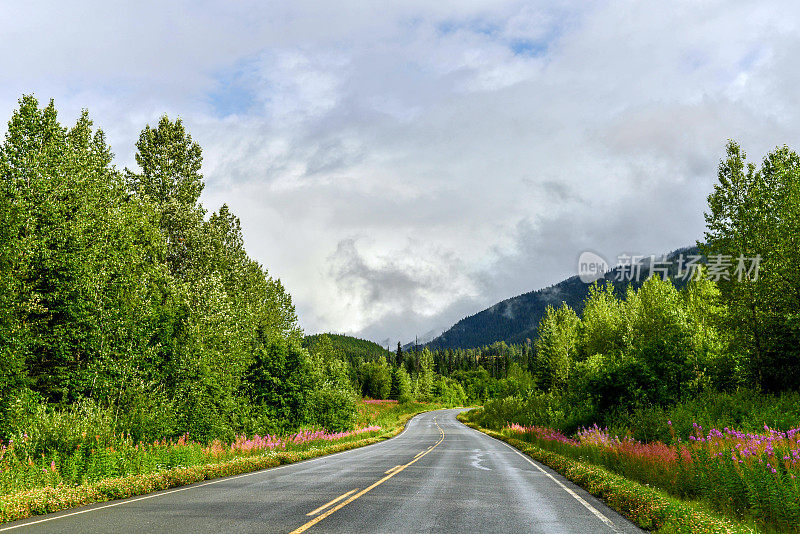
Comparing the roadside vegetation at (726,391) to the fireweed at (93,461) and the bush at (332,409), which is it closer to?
the fireweed at (93,461)

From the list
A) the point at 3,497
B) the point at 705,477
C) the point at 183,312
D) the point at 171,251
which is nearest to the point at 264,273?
the point at 171,251

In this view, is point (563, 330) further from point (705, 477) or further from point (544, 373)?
point (705, 477)

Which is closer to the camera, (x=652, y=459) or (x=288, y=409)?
(x=652, y=459)

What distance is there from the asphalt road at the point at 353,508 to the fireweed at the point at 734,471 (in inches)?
91.8

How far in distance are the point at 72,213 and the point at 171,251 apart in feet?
34.2

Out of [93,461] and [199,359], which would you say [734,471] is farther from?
[199,359]

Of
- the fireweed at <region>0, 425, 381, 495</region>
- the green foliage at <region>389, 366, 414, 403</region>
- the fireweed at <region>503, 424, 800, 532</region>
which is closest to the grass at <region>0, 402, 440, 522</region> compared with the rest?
the fireweed at <region>0, 425, 381, 495</region>

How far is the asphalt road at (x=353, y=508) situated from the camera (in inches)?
327

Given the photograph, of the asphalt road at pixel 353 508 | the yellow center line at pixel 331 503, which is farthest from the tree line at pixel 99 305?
the yellow center line at pixel 331 503

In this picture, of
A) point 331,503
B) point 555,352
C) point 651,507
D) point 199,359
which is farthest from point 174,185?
point 555,352

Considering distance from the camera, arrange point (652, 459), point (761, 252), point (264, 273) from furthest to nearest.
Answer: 1. point (264, 273)
2. point (761, 252)
3. point (652, 459)

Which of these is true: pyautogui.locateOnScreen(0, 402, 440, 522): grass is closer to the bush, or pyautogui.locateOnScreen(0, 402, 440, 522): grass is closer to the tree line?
the tree line

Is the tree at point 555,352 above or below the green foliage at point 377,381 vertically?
above

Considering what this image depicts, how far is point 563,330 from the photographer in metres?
52.3
